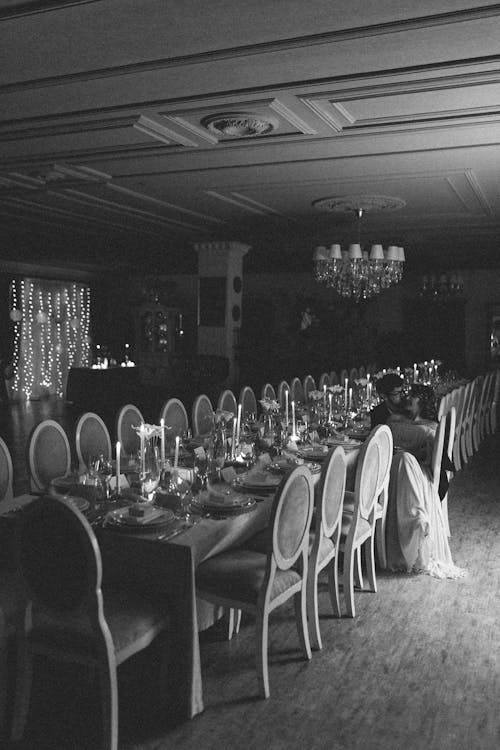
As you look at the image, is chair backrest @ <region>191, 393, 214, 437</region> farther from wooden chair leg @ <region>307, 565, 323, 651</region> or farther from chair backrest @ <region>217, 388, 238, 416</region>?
wooden chair leg @ <region>307, 565, 323, 651</region>

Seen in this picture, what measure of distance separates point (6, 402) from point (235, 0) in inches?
434

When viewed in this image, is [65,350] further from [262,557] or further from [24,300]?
[262,557]

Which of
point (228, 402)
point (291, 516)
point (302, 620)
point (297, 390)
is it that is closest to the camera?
point (291, 516)

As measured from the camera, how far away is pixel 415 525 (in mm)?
4496

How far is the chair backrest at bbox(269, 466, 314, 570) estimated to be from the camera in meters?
2.88

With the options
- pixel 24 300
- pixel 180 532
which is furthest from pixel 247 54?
pixel 24 300

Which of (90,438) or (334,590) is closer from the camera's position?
(334,590)

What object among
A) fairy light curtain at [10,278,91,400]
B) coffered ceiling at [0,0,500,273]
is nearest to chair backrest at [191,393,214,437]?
coffered ceiling at [0,0,500,273]

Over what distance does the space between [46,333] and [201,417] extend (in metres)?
9.18

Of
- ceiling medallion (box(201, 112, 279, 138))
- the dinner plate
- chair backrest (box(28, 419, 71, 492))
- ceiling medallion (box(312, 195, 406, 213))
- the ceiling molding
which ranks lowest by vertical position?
the dinner plate

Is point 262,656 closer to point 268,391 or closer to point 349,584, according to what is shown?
point 349,584

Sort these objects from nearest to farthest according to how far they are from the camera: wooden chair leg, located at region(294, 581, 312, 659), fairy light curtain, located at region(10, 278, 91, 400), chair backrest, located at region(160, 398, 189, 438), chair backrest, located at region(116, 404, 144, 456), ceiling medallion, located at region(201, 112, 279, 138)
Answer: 1. wooden chair leg, located at region(294, 581, 312, 659)
2. ceiling medallion, located at region(201, 112, 279, 138)
3. chair backrest, located at region(116, 404, 144, 456)
4. chair backrest, located at region(160, 398, 189, 438)
5. fairy light curtain, located at region(10, 278, 91, 400)

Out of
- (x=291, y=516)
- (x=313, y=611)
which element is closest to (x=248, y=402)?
(x=313, y=611)

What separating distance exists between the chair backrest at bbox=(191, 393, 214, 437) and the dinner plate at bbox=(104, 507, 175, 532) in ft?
9.28
